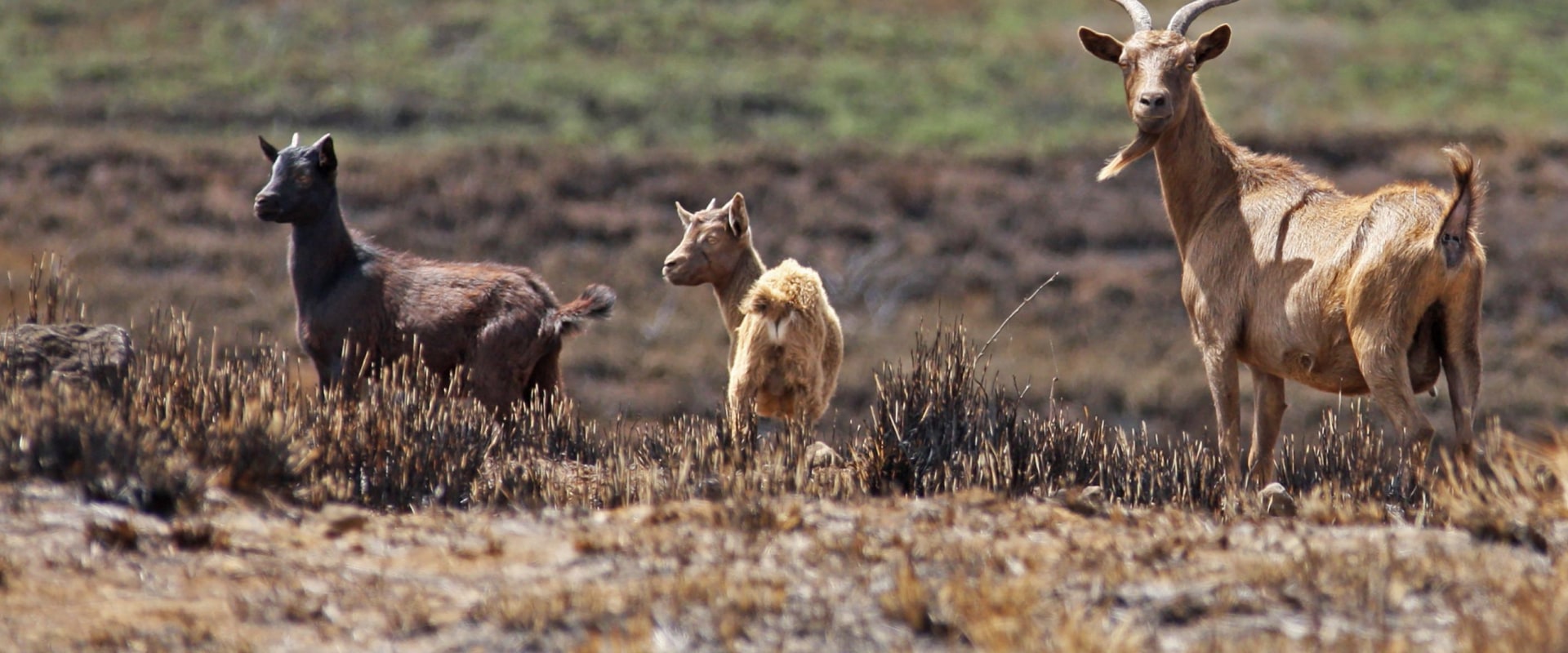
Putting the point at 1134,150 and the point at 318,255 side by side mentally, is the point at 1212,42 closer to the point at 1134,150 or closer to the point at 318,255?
Result: the point at 1134,150

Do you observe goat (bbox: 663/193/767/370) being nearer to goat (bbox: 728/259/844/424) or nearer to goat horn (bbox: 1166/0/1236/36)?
goat (bbox: 728/259/844/424)

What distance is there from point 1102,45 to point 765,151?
2680cm

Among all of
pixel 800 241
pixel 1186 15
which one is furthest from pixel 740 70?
pixel 1186 15

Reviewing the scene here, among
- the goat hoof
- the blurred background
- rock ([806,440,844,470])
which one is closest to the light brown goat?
the goat hoof

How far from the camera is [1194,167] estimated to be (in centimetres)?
901

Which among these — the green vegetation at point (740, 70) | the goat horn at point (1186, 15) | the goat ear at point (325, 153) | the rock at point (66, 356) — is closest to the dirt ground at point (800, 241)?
the green vegetation at point (740, 70)

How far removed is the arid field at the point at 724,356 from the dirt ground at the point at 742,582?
25 mm

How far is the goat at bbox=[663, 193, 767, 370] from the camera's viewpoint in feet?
31.7

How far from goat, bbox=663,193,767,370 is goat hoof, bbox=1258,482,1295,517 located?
10.7 feet

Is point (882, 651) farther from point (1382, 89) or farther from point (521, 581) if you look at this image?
point (1382, 89)

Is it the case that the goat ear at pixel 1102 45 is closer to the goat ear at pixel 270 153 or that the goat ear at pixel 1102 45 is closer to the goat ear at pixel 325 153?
the goat ear at pixel 325 153

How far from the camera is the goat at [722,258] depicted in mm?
9672

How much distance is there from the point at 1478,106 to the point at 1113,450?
34663 mm

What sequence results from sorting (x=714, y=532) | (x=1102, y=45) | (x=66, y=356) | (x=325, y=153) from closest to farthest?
(x=714, y=532) < (x=66, y=356) < (x=1102, y=45) < (x=325, y=153)
